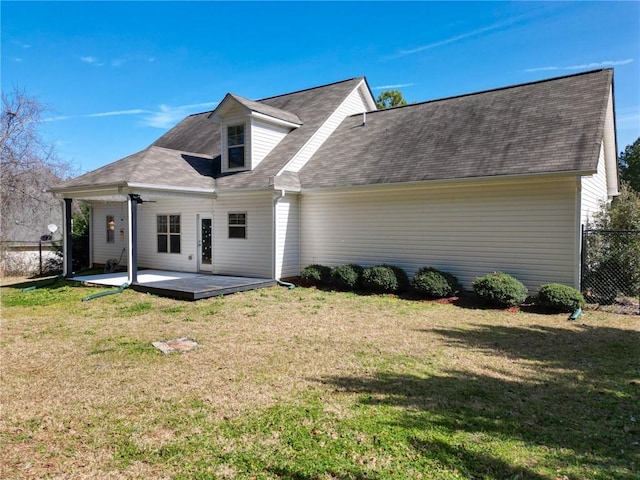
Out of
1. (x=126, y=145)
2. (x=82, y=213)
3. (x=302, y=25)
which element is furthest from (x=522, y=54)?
(x=126, y=145)

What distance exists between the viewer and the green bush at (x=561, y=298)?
8.89m

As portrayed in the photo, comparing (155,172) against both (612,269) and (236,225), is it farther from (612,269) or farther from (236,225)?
(612,269)

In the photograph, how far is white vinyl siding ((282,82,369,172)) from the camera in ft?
47.7

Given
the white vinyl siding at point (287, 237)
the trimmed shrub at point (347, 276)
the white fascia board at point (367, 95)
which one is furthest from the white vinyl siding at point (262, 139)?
the trimmed shrub at point (347, 276)

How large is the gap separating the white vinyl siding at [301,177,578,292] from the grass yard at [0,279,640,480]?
7.18ft

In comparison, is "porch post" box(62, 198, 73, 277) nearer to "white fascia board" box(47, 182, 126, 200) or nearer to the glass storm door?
"white fascia board" box(47, 182, 126, 200)

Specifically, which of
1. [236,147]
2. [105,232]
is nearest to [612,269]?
[236,147]

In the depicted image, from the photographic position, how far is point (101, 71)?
19.3 m

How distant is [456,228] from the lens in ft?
36.7

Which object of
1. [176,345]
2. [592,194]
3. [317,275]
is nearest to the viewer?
[176,345]

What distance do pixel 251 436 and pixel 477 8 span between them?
54.2 ft

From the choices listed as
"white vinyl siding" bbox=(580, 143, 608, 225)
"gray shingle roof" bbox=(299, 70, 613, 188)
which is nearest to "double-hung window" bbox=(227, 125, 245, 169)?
"gray shingle roof" bbox=(299, 70, 613, 188)

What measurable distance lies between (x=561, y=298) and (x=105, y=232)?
1786cm

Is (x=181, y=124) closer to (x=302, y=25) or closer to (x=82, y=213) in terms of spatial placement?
(x=82, y=213)
